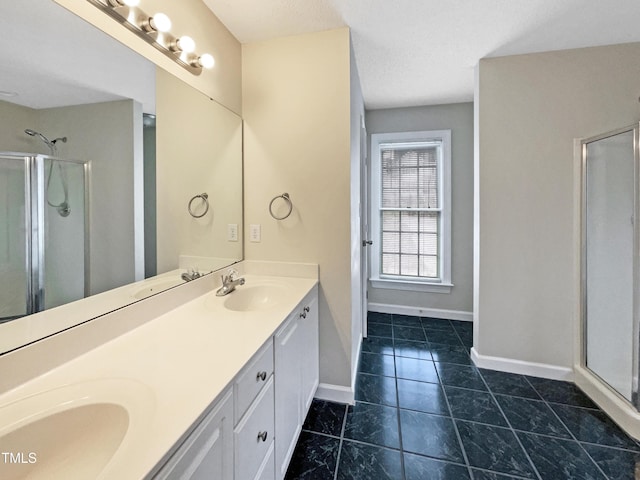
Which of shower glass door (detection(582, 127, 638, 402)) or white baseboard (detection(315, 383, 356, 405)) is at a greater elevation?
shower glass door (detection(582, 127, 638, 402))

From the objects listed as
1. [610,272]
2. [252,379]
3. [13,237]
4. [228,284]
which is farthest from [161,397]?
[610,272]

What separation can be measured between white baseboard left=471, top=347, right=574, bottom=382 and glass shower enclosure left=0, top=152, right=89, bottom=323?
2.61 m

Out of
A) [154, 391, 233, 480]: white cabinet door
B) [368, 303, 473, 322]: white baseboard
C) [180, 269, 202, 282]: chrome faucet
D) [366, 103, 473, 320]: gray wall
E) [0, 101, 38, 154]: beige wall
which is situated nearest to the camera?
[154, 391, 233, 480]: white cabinet door

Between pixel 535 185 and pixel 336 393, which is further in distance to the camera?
pixel 535 185

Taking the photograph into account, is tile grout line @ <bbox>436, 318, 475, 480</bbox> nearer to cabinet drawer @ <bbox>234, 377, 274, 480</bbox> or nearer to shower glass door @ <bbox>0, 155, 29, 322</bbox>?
cabinet drawer @ <bbox>234, 377, 274, 480</bbox>

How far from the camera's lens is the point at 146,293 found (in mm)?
1191

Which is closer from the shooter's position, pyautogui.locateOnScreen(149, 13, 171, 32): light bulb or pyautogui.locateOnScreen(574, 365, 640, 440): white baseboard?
pyautogui.locateOnScreen(149, 13, 171, 32): light bulb

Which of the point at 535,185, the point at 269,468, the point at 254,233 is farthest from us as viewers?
the point at 535,185

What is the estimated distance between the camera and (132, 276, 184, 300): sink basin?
3.80ft

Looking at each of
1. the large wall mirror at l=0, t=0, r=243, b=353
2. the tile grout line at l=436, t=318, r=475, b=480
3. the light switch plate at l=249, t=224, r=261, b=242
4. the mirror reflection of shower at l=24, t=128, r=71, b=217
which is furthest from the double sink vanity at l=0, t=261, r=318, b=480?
the tile grout line at l=436, t=318, r=475, b=480

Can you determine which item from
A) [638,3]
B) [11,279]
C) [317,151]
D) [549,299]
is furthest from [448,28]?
[11,279]

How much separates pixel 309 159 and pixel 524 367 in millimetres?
2275

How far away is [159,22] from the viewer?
1.20 meters

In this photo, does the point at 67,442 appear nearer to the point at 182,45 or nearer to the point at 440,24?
the point at 182,45
